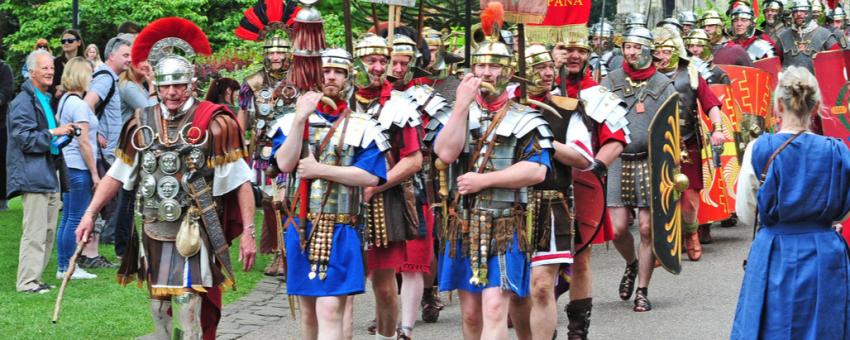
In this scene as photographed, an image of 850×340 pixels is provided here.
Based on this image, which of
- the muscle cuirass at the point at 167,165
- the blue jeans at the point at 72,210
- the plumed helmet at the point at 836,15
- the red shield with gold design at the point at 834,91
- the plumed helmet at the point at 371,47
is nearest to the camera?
the muscle cuirass at the point at 167,165

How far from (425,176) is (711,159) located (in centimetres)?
459

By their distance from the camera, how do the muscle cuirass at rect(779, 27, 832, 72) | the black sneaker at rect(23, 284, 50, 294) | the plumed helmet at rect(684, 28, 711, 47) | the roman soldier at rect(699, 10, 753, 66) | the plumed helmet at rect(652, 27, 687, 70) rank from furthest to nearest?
the muscle cuirass at rect(779, 27, 832, 72) < the roman soldier at rect(699, 10, 753, 66) < the plumed helmet at rect(684, 28, 711, 47) < the plumed helmet at rect(652, 27, 687, 70) < the black sneaker at rect(23, 284, 50, 294)

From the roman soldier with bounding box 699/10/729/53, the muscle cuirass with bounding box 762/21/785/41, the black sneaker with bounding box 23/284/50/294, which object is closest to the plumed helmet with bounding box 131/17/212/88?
the black sneaker with bounding box 23/284/50/294

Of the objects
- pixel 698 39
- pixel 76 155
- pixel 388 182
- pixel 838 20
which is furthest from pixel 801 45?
pixel 388 182

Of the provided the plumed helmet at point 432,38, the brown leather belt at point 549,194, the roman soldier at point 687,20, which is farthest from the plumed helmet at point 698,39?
the brown leather belt at point 549,194

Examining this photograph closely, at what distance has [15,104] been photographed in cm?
1105

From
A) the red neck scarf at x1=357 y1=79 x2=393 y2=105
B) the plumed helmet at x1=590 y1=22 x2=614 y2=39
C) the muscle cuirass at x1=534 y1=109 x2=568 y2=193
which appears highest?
the plumed helmet at x1=590 y1=22 x2=614 y2=39

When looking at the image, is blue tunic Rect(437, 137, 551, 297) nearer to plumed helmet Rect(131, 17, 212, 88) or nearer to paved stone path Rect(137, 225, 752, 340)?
plumed helmet Rect(131, 17, 212, 88)

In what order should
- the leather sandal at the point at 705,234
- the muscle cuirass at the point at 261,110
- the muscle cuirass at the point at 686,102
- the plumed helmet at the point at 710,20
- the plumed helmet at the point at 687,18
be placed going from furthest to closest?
the plumed helmet at the point at 687,18, the plumed helmet at the point at 710,20, the leather sandal at the point at 705,234, the muscle cuirass at the point at 686,102, the muscle cuirass at the point at 261,110

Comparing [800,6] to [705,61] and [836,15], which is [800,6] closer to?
[836,15]

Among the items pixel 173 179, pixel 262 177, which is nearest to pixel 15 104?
pixel 262 177

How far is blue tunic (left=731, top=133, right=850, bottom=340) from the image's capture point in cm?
662

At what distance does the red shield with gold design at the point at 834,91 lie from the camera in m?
10.1

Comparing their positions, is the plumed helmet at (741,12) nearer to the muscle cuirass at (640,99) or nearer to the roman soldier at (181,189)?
the muscle cuirass at (640,99)
